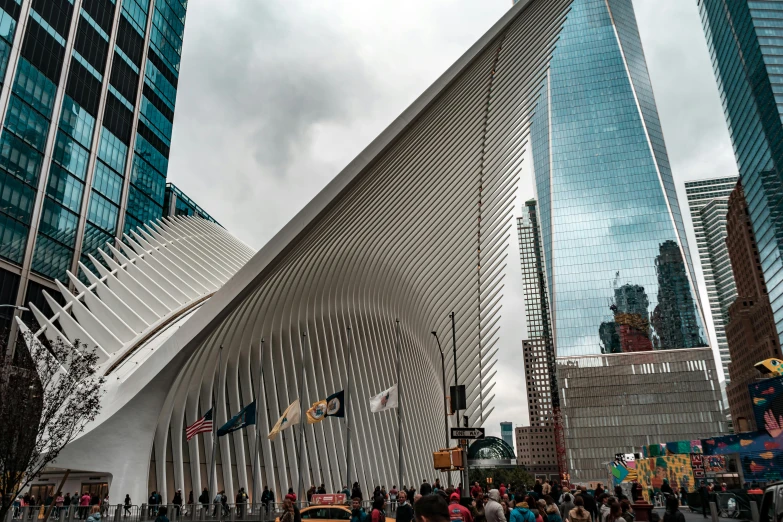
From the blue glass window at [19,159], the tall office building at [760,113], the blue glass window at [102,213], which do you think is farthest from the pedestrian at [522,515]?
the tall office building at [760,113]

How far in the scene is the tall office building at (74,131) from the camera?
159ft

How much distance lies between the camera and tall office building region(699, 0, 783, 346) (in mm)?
97312

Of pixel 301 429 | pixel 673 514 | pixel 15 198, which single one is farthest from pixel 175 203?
pixel 673 514

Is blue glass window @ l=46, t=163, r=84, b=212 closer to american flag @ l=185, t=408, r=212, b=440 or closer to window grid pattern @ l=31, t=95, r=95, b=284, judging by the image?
window grid pattern @ l=31, t=95, r=95, b=284

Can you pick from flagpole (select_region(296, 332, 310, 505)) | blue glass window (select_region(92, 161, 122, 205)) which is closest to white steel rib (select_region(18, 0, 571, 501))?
flagpole (select_region(296, 332, 310, 505))

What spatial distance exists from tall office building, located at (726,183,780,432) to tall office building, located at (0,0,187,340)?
105m

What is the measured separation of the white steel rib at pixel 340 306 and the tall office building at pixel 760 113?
75832mm

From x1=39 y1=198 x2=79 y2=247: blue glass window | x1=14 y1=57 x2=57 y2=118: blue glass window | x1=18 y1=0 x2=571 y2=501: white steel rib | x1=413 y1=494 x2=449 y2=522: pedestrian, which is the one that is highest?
x1=14 y1=57 x2=57 y2=118: blue glass window

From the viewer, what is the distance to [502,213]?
1668 inches

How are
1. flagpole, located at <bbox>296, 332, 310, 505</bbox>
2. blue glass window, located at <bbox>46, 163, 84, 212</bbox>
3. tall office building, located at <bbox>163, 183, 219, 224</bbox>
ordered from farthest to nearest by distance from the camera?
tall office building, located at <bbox>163, 183, 219, 224</bbox>, blue glass window, located at <bbox>46, 163, 84, 212</bbox>, flagpole, located at <bbox>296, 332, 310, 505</bbox>

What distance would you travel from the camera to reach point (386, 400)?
84.4 feet

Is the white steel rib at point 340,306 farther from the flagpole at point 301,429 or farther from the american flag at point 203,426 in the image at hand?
the american flag at point 203,426

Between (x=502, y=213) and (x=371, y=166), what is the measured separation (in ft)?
51.0

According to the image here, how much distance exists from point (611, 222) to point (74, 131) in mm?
117679
